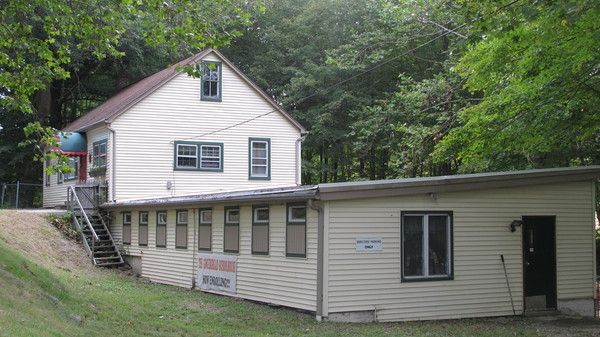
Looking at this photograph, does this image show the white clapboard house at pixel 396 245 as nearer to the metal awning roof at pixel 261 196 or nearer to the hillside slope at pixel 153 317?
the metal awning roof at pixel 261 196

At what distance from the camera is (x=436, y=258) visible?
1430cm

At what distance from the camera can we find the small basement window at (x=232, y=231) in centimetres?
1686

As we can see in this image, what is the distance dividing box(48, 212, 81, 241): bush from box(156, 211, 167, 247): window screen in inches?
209

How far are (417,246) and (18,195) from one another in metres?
26.8

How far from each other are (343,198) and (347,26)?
1017 inches

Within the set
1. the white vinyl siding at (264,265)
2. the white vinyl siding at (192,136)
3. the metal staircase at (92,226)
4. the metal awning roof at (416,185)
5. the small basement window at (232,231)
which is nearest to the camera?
the metal awning roof at (416,185)

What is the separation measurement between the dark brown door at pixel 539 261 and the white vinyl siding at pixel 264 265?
16.5 feet

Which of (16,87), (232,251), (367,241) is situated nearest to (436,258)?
(367,241)

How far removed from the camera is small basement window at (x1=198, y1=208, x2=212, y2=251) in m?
18.3

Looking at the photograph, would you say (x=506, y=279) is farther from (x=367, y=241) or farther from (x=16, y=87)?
(x=16, y=87)

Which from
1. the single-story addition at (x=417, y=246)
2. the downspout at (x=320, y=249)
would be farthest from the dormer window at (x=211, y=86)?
the downspout at (x=320, y=249)

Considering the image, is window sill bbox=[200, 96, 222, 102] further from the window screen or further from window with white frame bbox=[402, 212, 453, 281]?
window with white frame bbox=[402, 212, 453, 281]

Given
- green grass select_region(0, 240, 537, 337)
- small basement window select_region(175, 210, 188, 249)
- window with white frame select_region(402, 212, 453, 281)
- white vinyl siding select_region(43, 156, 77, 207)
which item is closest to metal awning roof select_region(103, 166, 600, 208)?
window with white frame select_region(402, 212, 453, 281)

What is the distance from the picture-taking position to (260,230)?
51.9ft
